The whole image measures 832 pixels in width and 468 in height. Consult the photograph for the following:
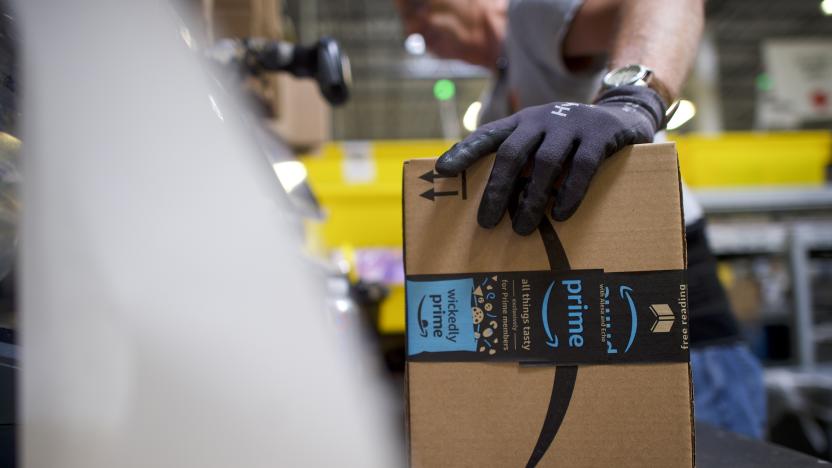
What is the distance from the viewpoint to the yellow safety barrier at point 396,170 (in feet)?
7.25

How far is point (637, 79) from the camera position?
0.61m

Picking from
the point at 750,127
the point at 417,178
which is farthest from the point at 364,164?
the point at 750,127

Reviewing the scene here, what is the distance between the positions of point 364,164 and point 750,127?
16.3 m

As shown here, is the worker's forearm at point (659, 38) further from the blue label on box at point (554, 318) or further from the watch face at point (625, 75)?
the blue label on box at point (554, 318)

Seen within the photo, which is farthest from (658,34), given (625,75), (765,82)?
(765,82)

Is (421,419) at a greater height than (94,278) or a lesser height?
lesser

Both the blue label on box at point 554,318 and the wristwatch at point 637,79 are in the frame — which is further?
the wristwatch at point 637,79

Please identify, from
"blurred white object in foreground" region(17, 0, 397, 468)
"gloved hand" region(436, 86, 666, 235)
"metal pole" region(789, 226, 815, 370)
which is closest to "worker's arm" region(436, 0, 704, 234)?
"gloved hand" region(436, 86, 666, 235)

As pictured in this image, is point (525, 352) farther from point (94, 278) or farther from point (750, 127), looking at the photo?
point (750, 127)

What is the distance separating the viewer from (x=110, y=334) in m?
0.46

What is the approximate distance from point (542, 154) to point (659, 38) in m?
0.32

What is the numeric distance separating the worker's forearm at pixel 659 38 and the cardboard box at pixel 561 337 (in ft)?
0.72

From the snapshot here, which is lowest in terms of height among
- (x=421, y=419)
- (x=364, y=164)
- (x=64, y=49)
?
(x=421, y=419)

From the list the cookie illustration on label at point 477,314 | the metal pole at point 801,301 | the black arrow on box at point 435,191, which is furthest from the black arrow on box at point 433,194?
the metal pole at point 801,301
